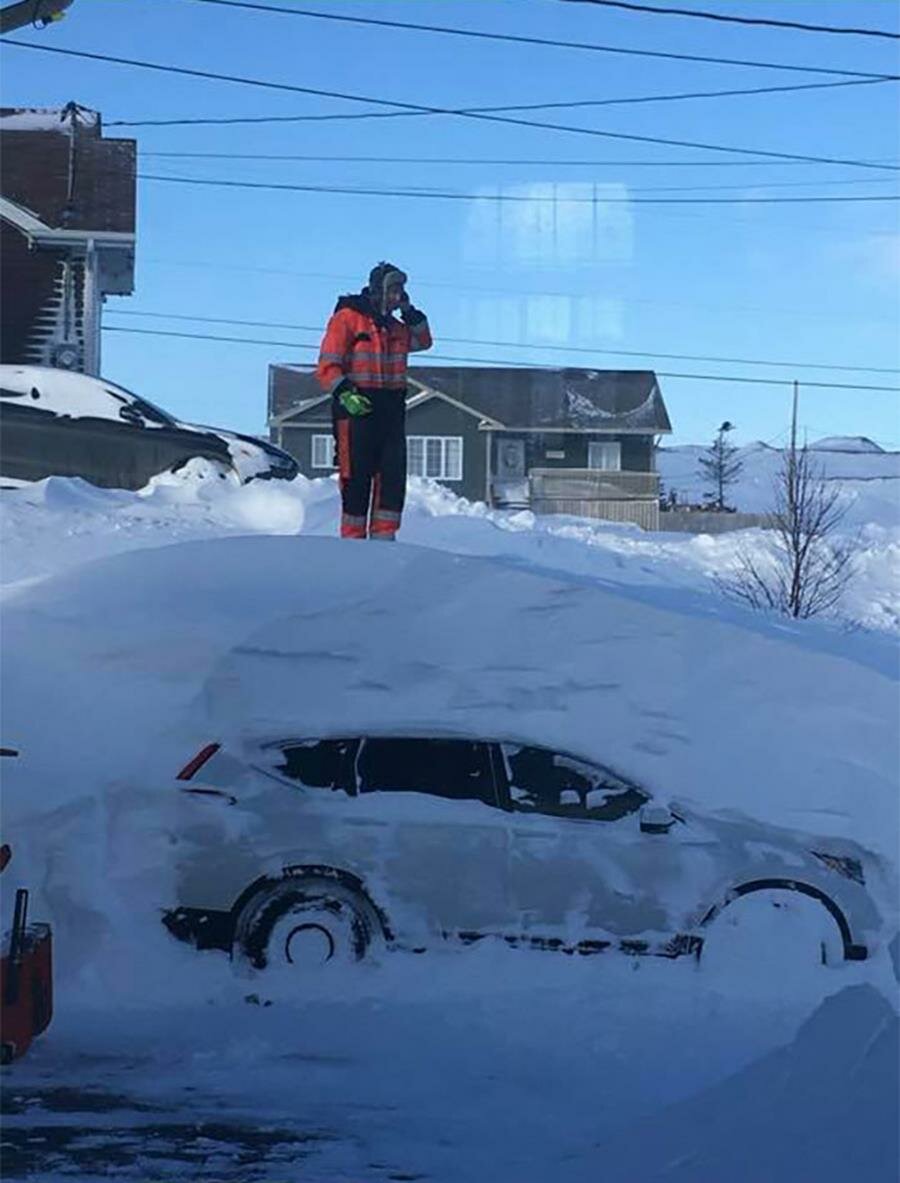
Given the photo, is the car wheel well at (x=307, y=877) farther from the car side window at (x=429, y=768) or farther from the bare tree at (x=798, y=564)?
the bare tree at (x=798, y=564)

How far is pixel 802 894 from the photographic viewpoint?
5051 millimetres

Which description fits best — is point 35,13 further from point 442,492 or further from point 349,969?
point 442,492

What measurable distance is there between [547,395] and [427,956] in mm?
40091

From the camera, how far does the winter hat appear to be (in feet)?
28.7

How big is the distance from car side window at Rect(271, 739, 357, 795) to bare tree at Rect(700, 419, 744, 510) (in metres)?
54.3

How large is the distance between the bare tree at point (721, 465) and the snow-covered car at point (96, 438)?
146ft

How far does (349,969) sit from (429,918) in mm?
297

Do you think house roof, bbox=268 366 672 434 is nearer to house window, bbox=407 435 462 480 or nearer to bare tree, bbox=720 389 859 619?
house window, bbox=407 435 462 480

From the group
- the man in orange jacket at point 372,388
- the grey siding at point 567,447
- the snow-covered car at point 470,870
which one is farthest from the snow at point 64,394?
the grey siding at point 567,447

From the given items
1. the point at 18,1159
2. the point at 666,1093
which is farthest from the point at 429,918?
the point at 18,1159

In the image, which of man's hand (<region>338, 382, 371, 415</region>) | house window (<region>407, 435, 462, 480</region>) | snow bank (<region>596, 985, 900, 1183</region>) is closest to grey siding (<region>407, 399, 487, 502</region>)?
house window (<region>407, 435, 462, 480</region>)

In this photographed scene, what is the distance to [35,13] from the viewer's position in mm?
8586

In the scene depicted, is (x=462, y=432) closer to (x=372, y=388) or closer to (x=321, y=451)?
(x=321, y=451)

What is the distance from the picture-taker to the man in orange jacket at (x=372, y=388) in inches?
344
